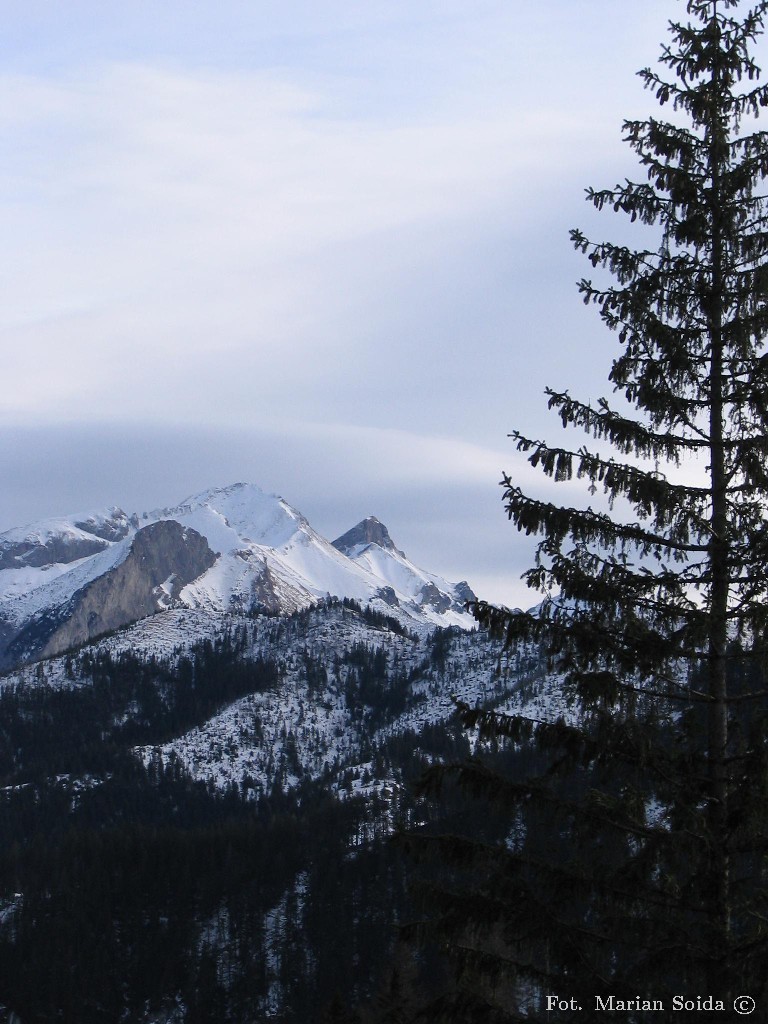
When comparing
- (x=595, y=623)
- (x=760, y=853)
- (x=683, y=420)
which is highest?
(x=683, y=420)

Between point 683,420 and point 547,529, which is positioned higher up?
point 683,420

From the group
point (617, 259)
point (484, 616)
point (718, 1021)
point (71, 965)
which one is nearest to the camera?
point (718, 1021)

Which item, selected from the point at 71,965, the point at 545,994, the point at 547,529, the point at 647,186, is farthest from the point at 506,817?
the point at 71,965

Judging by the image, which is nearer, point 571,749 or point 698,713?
point 571,749

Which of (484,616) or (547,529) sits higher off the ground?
(547,529)

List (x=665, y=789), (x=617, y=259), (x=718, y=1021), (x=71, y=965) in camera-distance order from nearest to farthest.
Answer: (x=718, y=1021), (x=665, y=789), (x=617, y=259), (x=71, y=965)

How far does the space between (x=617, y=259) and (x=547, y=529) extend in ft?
16.0

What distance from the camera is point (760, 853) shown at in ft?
51.7

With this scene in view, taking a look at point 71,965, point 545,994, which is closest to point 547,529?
point 545,994

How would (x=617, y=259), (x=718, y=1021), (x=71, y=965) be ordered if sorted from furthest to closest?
(x=71, y=965) → (x=617, y=259) → (x=718, y=1021)

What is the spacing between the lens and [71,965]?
192375mm

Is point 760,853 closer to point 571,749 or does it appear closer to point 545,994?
point 571,749

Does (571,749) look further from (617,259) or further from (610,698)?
(617,259)

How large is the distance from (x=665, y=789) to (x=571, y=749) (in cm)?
149
